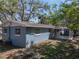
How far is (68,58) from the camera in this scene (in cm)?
1892

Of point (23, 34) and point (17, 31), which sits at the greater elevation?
point (17, 31)

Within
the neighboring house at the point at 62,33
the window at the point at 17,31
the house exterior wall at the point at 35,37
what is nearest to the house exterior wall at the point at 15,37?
the window at the point at 17,31

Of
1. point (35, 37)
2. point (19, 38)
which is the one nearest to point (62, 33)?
point (35, 37)

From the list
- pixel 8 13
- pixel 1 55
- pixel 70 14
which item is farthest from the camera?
pixel 8 13

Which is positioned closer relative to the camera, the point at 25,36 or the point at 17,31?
the point at 25,36

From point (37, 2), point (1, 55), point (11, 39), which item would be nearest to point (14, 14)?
point (37, 2)

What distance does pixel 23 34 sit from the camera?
80.7ft

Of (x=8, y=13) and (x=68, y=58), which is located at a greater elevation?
(x=8, y=13)

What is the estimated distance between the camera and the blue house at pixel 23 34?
2458cm

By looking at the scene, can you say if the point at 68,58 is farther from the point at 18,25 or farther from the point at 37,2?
the point at 37,2

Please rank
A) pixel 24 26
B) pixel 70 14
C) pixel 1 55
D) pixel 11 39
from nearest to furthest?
pixel 70 14 → pixel 1 55 → pixel 24 26 → pixel 11 39

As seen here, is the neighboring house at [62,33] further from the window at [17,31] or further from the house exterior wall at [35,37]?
the window at [17,31]

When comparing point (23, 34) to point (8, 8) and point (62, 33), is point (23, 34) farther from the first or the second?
point (62, 33)

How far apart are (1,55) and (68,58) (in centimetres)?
707
